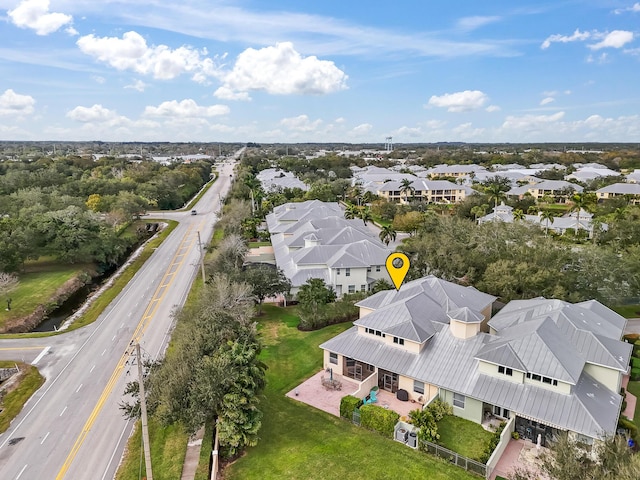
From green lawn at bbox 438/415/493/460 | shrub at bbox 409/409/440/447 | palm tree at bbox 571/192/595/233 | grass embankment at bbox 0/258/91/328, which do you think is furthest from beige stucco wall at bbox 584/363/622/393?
grass embankment at bbox 0/258/91/328

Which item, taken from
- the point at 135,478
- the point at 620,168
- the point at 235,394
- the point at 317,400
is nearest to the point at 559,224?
the point at 317,400

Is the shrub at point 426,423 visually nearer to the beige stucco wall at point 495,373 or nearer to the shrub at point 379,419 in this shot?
the shrub at point 379,419

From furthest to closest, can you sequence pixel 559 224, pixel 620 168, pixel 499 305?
pixel 620 168, pixel 559 224, pixel 499 305

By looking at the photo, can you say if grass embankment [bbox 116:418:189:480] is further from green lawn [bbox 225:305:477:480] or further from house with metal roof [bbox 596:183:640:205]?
house with metal roof [bbox 596:183:640:205]

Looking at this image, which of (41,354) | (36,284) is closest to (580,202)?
(41,354)

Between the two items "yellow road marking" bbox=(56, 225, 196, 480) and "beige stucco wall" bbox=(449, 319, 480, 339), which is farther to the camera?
"beige stucco wall" bbox=(449, 319, 480, 339)

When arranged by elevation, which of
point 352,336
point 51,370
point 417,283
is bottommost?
point 51,370

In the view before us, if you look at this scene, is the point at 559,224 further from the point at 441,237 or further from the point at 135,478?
the point at 135,478
